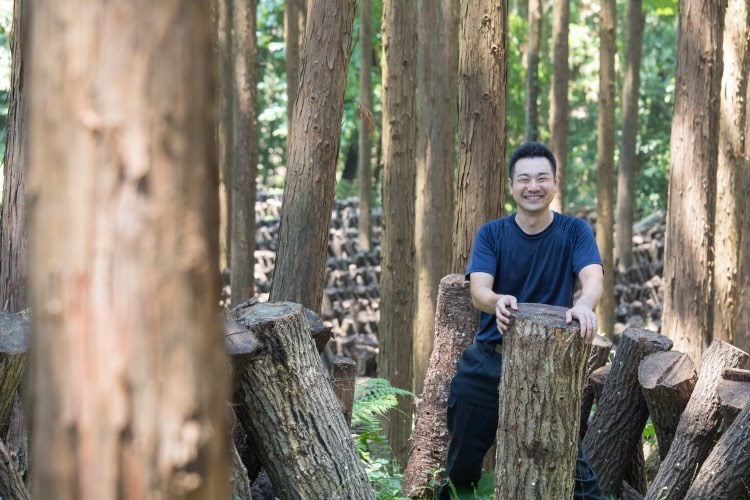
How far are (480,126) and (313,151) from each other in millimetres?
1129

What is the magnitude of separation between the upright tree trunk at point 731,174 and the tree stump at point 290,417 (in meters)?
5.11

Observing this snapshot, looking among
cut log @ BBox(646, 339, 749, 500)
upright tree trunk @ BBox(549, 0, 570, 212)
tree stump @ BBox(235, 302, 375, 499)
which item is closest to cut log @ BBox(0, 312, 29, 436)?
tree stump @ BBox(235, 302, 375, 499)

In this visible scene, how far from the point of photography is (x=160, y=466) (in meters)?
1.87

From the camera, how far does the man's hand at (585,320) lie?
12.9 ft

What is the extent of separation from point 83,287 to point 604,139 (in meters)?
11.7

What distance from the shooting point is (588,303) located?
4.16 metres

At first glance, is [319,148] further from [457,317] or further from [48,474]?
[48,474]

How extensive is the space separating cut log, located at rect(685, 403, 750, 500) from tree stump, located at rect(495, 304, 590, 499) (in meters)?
1.07

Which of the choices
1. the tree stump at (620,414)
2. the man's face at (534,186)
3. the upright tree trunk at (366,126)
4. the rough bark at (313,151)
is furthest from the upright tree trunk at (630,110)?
the man's face at (534,186)

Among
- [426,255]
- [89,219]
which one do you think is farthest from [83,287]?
[426,255]

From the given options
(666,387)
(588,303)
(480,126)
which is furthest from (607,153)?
(588,303)

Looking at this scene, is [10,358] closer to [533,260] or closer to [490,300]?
[490,300]

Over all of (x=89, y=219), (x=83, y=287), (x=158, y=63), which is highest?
(x=158, y=63)

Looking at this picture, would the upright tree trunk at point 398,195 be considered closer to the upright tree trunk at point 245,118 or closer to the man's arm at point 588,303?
the upright tree trunk at point 245,118
